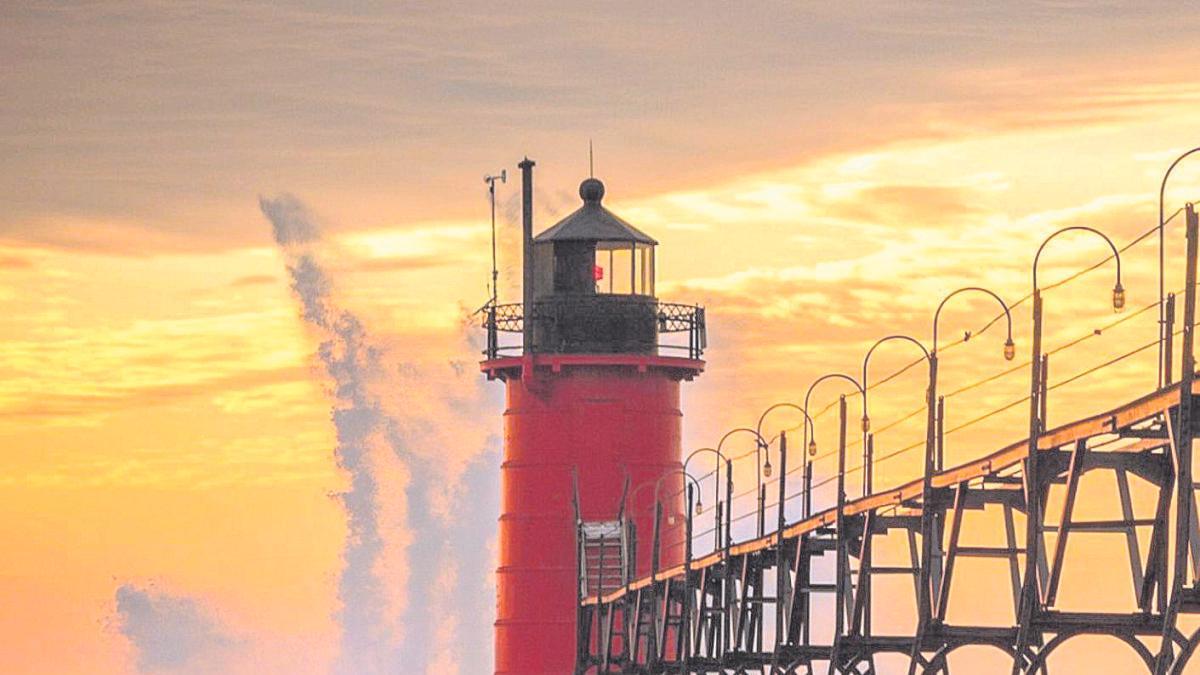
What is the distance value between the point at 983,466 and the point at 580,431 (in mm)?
29127

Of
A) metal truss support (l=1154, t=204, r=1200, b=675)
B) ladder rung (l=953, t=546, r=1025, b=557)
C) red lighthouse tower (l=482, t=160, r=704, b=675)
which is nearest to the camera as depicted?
metal truss support (l=1154, t=204, r=1200, b=675)

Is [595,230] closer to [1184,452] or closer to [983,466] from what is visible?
[983,466]

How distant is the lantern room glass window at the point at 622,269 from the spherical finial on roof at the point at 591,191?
78.2 inches

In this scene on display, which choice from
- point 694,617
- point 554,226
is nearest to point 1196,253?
point 694,617

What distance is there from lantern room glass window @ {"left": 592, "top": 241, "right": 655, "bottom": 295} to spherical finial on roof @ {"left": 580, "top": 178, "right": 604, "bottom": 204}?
6.52 ft

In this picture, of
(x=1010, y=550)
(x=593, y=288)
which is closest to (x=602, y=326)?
(x=593, y=288)

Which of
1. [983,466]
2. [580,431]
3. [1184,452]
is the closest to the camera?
[1184,452]

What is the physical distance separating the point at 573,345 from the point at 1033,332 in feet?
105

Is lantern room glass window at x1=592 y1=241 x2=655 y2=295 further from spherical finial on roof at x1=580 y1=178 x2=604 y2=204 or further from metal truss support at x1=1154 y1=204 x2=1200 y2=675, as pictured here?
metal truss support at x1=1154 y1=204 x2=1200 y2=675

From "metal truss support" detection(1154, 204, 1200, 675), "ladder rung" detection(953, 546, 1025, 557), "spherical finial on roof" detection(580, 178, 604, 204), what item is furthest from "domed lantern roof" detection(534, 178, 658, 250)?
"metal truss support" detection(1154, 204, 1200, 675)

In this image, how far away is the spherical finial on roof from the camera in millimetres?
76750

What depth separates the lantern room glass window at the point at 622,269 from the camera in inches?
2948

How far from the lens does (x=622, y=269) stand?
7506cm

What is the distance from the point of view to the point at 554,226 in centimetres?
7606
